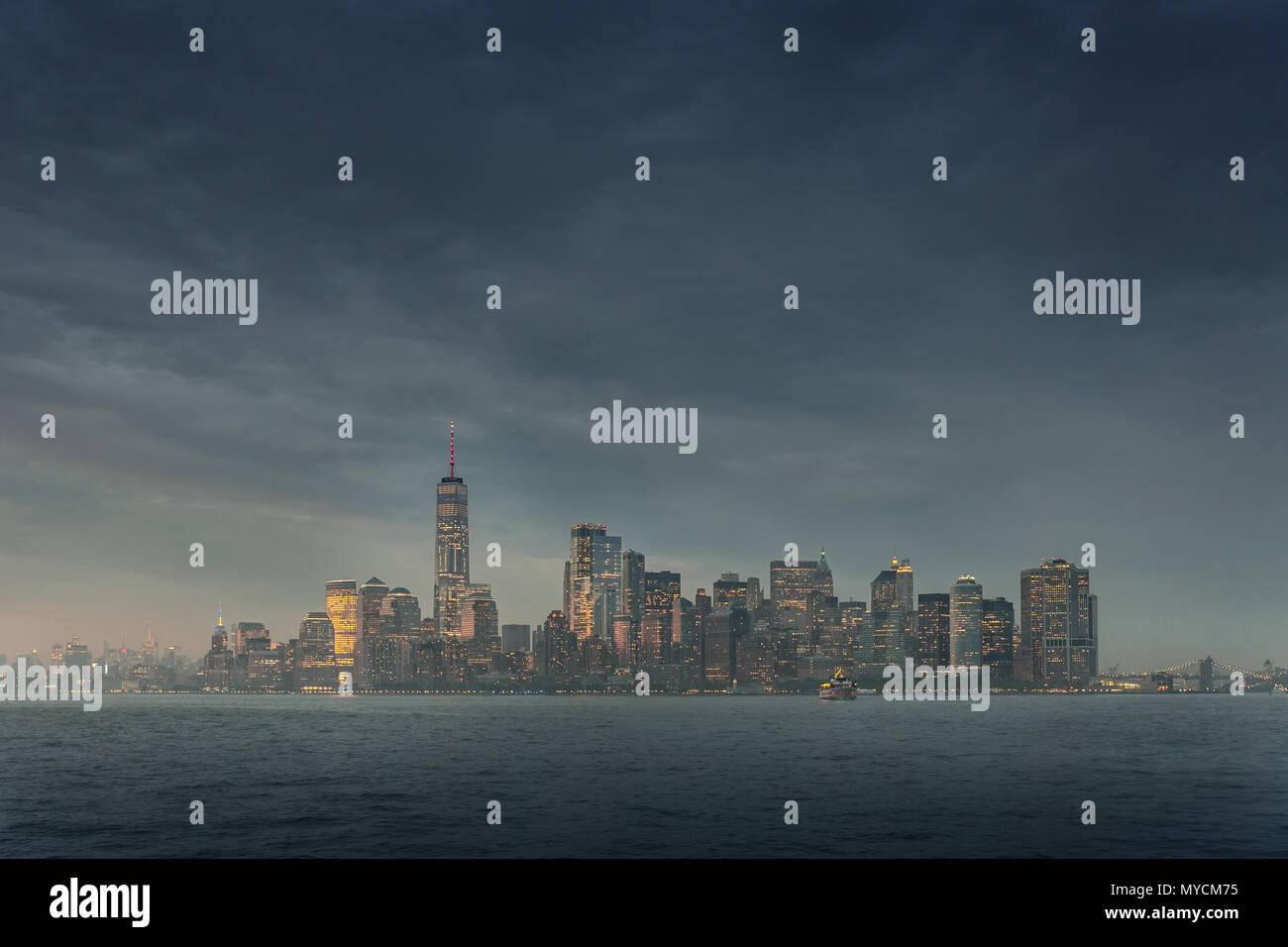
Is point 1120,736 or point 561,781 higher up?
point 561,781

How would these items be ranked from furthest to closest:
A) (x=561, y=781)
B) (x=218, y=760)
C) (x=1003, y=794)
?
(x=218, y=760)
(x=561, y=781)
(x=1003, y=794)

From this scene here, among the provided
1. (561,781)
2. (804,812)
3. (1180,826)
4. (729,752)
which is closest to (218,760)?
(561,781)

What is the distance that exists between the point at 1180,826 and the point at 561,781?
4578 cm

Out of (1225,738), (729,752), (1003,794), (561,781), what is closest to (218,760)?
(561,781)

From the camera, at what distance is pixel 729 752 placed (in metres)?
116

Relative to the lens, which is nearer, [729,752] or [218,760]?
[218,760]

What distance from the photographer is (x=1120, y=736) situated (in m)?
164
